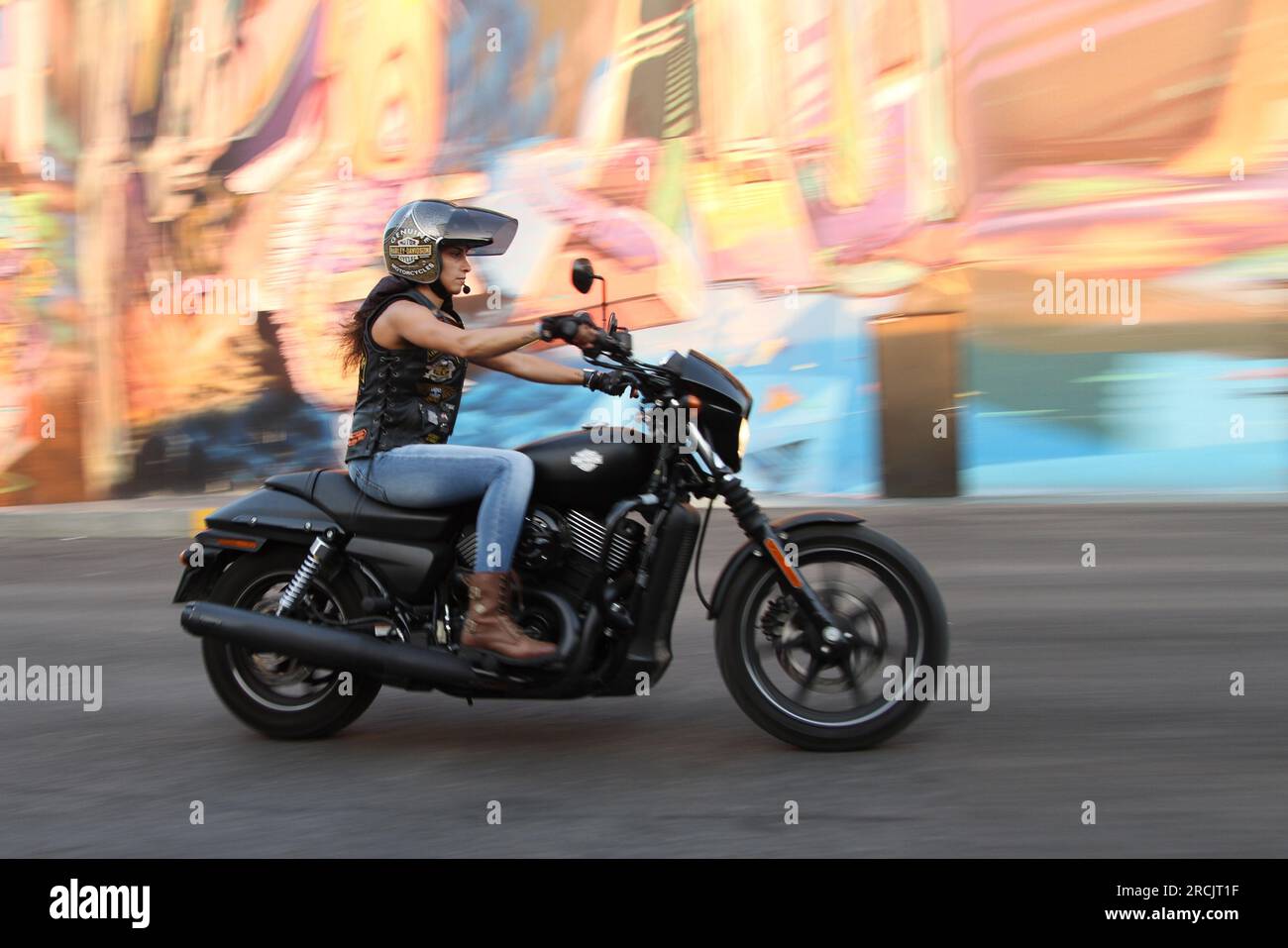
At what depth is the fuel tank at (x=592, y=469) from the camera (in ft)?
16.2

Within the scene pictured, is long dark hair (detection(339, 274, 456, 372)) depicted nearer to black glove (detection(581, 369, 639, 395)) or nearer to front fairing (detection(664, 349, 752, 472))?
black glove (detection(581, 369, 639, 395))

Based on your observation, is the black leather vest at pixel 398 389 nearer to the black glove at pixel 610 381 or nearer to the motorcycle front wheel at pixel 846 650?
the black glove at pixel 610 381

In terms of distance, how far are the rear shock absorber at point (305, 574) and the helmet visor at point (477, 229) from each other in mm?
1145

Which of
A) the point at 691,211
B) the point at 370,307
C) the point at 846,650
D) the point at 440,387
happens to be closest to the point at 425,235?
the point at 370,307

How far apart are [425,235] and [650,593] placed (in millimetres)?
1456

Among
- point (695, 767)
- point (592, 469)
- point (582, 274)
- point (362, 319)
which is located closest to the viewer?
point (582, 274)

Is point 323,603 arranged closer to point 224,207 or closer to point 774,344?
point 774,344

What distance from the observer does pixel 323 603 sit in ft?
17.3

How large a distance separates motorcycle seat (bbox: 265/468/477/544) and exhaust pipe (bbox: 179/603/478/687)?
1.21 ft

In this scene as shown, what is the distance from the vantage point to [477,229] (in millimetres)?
5164

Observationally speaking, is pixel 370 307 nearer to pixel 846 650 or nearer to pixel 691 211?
pixel 846 650
